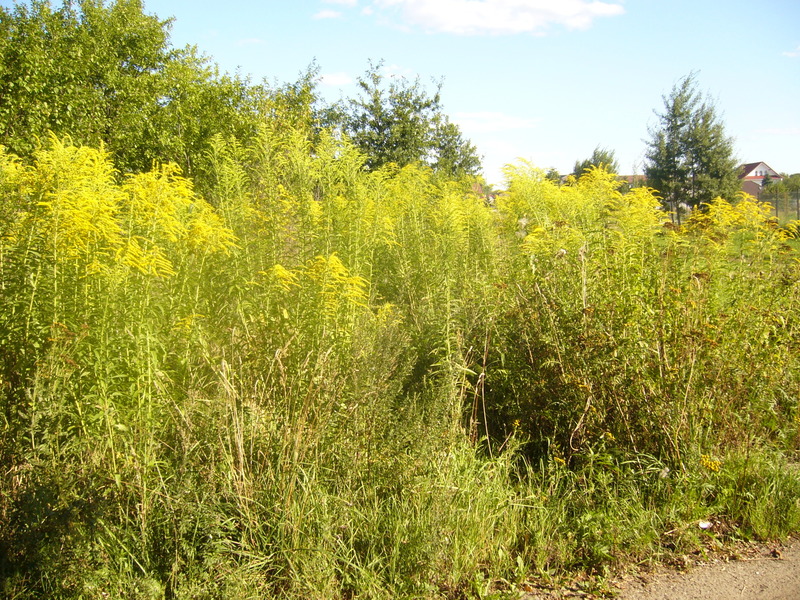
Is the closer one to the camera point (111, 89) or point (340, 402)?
point (340, 402)

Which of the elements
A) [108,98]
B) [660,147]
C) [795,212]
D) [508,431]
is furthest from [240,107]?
[795,212]

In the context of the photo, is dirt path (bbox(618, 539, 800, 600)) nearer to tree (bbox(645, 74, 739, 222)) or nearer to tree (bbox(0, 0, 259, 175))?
tree (bbox(0, 0, 259, 175))

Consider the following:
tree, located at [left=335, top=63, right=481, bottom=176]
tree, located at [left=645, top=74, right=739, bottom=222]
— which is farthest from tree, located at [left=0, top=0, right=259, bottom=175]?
tree, located at [left=645, top=74, right=739, bottom=222]

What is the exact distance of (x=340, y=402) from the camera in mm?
3602

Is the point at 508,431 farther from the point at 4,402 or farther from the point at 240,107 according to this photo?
the point at 240,107

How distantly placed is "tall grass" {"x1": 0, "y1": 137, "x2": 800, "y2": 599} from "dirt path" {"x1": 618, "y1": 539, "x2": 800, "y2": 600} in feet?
0.55

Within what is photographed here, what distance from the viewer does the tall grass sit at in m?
2.80

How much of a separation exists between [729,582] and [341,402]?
2.31m

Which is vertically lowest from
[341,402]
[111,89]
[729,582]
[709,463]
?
[729,582]

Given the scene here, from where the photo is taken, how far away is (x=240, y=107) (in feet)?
53.6

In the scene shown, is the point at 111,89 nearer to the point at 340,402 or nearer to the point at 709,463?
the point at 340,402

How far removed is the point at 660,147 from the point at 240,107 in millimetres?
17215

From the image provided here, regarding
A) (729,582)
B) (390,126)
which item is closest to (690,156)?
(390,126)

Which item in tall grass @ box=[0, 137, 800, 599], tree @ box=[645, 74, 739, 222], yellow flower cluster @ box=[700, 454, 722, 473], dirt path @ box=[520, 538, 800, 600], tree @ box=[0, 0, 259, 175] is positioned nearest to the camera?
tall grass @ box=[0, 137, 800, 599]
